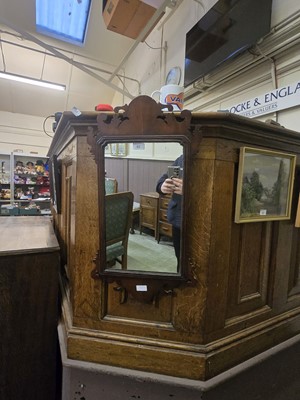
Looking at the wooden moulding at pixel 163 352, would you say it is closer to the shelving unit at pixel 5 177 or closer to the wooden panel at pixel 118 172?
the wooden panel at pixel 118 172

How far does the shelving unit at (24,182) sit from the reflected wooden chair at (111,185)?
4.68m

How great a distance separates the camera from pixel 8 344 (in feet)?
3.67

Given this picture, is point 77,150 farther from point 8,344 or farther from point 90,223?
point 8,344

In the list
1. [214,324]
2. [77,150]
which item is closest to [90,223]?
[77,150]

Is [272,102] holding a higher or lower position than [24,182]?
higher

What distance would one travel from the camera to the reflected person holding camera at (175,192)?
834mm

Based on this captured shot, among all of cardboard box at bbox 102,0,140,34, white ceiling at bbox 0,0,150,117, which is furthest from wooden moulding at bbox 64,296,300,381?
white ceiling at bbox 0,0,150,117

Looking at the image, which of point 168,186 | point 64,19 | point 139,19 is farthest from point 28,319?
point 64,19

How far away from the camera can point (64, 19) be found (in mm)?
4203

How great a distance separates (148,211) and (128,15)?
295 cm

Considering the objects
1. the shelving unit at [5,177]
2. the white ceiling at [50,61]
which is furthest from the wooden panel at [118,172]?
the shelving unit at [5,177]

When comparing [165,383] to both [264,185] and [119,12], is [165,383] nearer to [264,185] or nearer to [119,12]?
[264,185]

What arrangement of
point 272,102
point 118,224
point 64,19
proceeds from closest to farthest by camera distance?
point 118,224 < point 272,102 < point 64,19

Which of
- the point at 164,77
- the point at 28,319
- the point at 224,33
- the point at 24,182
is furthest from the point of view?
the point at 24,182
